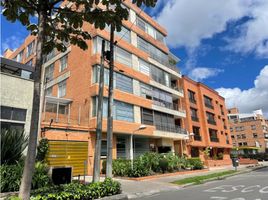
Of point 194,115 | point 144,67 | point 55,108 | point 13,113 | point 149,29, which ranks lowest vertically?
point 13,113

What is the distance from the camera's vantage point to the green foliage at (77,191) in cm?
764

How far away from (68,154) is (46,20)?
44.5ft

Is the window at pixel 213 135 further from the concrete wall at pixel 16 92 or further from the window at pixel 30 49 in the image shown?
the concrete wall at pixel 16 92

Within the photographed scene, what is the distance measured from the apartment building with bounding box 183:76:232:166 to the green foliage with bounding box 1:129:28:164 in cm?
2637

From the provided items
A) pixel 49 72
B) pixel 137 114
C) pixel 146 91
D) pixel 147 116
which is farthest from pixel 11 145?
pixel 49 72

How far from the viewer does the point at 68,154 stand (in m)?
18.8

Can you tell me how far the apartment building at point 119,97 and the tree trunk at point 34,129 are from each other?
11656 mm

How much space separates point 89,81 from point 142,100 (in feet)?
22.0

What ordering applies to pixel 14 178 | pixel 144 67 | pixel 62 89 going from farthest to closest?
pixel 144 67
pixel 62 89
pixel 14 178

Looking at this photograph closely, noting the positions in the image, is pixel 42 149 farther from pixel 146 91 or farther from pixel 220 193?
pixel 146 91

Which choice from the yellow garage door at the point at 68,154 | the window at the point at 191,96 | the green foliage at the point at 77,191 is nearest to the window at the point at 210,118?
the window at the point at 191,96

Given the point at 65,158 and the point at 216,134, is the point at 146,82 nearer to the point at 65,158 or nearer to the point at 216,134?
the point at 65,158

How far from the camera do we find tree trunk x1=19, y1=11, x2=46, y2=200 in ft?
20.1

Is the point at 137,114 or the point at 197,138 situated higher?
the point at 137,114
